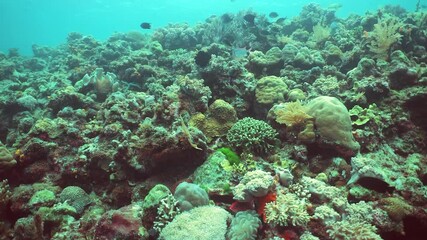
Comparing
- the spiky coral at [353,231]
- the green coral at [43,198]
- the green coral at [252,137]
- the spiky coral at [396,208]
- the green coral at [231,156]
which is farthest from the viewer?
the green coral at [252,137]

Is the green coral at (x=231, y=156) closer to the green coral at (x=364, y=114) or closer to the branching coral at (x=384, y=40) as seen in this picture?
the green coral at (x=364, y=114)

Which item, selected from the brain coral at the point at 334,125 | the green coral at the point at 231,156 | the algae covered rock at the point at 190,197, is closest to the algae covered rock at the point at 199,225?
the algae covered rock at the point at 190,197

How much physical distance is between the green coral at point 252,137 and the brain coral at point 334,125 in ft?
3.12

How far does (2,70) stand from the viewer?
1586cm

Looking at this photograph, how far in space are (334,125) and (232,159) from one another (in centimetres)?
214

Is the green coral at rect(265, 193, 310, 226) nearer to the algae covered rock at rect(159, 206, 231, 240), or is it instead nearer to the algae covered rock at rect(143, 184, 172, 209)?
the algae covered rock at rect(159, 206, 231, 240)

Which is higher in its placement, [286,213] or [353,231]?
[286,213]

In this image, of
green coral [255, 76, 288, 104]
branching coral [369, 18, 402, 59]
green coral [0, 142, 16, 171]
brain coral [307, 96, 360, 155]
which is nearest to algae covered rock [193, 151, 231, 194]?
brain coral [307, 96, 360, 155]

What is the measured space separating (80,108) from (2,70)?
1096 centimetres

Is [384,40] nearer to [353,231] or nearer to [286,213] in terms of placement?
[353,231]

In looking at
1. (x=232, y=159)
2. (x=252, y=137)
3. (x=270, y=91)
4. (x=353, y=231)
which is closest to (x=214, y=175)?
(x=232, y=159)

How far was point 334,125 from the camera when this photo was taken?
18.0 feet

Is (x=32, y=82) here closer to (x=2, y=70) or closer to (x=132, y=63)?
(x=2, y=70)

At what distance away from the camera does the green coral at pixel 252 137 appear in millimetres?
5680
